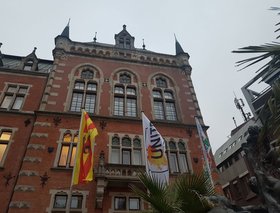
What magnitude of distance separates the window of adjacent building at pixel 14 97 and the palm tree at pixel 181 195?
1366cm

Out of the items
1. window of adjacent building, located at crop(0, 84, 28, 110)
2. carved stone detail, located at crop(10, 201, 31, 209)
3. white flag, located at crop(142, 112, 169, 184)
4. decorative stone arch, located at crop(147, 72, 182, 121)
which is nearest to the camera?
white flag, located at crop(142, 112, 169, 184)

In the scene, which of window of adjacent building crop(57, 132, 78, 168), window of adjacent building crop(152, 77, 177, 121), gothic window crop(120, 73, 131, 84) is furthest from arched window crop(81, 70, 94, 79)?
window of adjacent building crop(57, 132, 78, 168)

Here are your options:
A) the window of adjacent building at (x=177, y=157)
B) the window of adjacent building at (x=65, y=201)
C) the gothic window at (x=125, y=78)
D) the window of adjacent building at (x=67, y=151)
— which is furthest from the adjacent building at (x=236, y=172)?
the window of adjacent building at (x=65, y=201)

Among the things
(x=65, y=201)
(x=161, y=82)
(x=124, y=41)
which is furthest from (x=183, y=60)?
(x=65, y=201)

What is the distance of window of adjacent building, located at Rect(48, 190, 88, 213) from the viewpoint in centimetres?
1186

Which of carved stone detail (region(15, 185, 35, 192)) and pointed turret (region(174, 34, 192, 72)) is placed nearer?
carved stone detail (region(15, 185, 35, 192))

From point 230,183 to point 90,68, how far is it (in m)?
21.1

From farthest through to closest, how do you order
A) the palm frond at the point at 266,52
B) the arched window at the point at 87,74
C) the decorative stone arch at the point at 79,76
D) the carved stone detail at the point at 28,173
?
the arched window at the point at 87,74 < the decorative stone arch at the point at 79,76 < the carved stone detail at the point at 28,173 < the palm frond at the point at 266,52

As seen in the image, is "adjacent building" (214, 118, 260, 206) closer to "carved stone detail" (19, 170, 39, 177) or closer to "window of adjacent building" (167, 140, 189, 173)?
"window of adjacent building" (167, 140, 189, 173)

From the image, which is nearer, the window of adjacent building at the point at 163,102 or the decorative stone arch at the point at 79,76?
the decorative stone arch at the point at 79,76

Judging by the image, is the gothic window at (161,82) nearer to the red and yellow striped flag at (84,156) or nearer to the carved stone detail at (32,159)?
the red and yellow striped flag at (84,156)

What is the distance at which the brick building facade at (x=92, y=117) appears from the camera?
40.9 ft

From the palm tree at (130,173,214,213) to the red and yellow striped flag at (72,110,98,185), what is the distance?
4767 mm

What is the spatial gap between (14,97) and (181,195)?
49.8 feet
